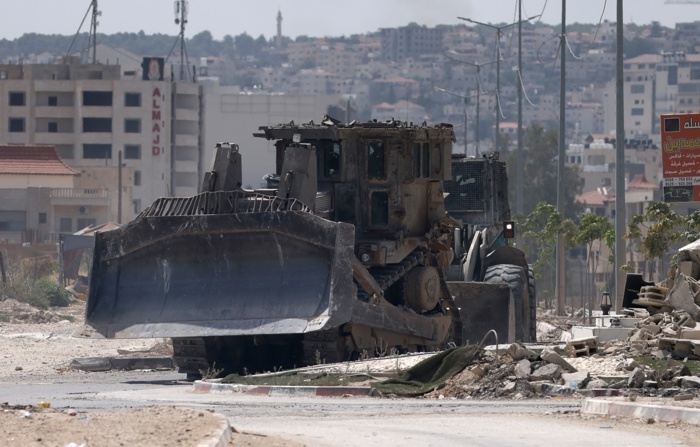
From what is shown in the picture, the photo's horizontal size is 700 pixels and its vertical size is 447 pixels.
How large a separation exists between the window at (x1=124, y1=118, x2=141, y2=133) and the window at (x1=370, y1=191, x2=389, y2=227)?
338 ft

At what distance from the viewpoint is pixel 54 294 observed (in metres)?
55.2

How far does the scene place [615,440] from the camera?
15688 millimetres

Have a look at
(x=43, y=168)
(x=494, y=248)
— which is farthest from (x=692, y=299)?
(x=43, y=168)

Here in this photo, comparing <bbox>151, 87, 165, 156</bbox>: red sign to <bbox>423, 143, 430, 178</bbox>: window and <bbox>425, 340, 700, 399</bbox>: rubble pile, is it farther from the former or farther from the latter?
<bbox>425, 340, 700, 399</bbox>: rubble pile

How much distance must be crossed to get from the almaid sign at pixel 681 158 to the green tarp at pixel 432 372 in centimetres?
923

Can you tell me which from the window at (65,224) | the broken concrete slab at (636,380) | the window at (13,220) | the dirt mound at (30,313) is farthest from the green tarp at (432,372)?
the window at (65,224)

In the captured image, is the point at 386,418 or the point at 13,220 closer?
the point at 386,418

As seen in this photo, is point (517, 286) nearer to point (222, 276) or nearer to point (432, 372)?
point (222, 276)

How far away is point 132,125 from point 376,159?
103463 millimetres

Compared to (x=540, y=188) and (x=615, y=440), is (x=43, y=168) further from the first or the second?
(x=615, y=440)

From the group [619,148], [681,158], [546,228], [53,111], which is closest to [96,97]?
[53,111]

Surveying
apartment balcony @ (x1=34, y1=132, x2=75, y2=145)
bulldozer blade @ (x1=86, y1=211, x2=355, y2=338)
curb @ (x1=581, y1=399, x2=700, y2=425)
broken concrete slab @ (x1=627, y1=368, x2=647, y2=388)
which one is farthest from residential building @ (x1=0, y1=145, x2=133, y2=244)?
curb @ (x1=581, y1=399, x2=700, y2=425)

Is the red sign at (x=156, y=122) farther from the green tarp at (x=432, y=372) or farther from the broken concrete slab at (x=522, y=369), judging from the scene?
the broken concrete slab at (x=522, y=369)

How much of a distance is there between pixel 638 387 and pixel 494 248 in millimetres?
11499
